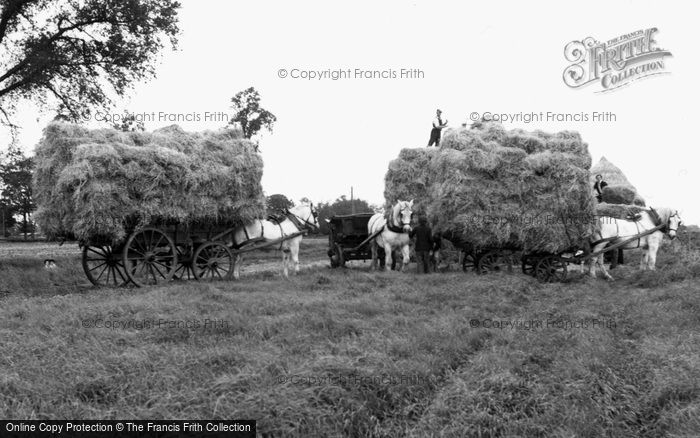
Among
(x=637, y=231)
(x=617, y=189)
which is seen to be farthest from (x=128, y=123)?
(x=617, y=189)

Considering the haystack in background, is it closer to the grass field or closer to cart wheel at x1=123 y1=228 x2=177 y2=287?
the grass field

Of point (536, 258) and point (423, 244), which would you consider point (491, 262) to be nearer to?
point (536, 258)

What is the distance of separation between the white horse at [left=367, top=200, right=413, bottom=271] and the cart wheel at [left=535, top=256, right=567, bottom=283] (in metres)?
3.34

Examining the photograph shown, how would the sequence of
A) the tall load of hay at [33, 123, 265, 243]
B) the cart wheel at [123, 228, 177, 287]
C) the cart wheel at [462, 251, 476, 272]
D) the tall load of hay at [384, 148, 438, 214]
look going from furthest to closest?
1. the tall load of hay at [384, 148, 438, 214]
2. the cart wheel at [462, 251, 476, 272]
3. the cart wheel at [123, 228, 177, 287]
4. the tall load of hay at [33, 123, 265, 243]

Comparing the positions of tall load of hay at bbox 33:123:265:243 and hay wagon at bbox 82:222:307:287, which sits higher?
tall load of hay at bbox 33:123:265:243

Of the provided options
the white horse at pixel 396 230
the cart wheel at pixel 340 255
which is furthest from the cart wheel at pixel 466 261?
the cart wheel at pixel 340 255

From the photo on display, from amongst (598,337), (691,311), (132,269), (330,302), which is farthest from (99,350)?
(691,311)

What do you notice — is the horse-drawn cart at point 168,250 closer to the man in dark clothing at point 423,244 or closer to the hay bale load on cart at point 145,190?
the hay bale load on cart at point 145,190

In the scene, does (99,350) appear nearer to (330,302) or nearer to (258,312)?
(258,312)

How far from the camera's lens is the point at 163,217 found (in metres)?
9.98

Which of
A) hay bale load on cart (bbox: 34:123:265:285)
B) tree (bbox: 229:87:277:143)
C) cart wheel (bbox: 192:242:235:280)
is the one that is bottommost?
cart wheel (bbox: 192:242:235:280)

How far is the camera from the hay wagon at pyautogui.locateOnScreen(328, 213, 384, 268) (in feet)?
50.3

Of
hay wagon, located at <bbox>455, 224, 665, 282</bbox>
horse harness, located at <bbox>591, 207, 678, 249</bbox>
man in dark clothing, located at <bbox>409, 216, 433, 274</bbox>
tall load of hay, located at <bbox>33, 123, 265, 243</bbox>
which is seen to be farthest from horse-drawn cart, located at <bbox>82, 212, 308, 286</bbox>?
horse harness, located at <bbox>591, 207, 678, 249</bbox>

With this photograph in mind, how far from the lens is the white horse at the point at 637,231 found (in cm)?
1265
